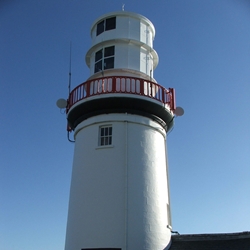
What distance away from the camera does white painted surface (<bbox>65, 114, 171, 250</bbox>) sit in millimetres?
12172

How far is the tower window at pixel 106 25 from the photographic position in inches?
631

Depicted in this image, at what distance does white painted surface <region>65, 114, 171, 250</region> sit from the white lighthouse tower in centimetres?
3

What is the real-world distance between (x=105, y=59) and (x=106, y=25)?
76.5 inches

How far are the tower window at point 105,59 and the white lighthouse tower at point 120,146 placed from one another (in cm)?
4

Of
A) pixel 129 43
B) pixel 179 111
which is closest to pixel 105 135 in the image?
pixel 179 111

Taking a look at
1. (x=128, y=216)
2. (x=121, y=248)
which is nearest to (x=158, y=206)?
(x=128, y=216)

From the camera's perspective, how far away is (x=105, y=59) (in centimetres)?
1534

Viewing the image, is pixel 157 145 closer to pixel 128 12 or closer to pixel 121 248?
pixel 121 248

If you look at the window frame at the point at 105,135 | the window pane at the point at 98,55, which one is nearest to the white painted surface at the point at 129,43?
the window pane at the point at 98,55

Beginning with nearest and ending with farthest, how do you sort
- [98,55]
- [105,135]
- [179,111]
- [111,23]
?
[105,135] → [179,111] → [98,55] → [111,23]

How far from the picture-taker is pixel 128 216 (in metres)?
12.2

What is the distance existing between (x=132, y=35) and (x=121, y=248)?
912 centimetres

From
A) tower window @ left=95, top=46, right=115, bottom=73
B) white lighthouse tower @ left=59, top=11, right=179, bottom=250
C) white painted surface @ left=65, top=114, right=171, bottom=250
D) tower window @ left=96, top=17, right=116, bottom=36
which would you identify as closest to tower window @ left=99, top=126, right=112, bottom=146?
white lighthouse tower @ left=59, top=11, right=179, bottom=250

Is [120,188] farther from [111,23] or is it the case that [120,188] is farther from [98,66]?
[111,23]
